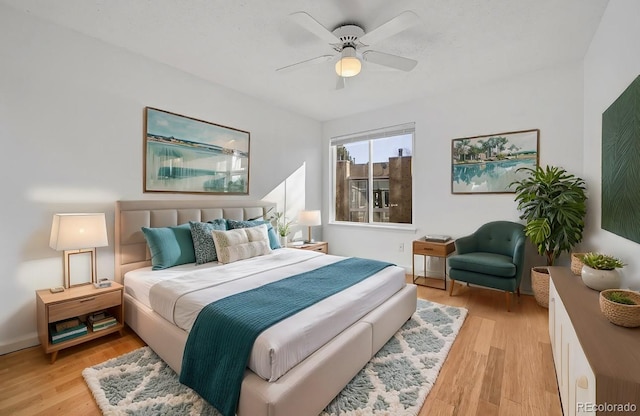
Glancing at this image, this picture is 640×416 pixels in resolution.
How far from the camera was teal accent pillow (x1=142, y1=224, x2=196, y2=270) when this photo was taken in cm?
270

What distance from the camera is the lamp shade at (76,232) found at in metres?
2.20

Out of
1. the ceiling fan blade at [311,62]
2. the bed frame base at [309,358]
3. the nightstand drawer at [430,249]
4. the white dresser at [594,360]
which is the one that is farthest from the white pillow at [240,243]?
the white dresser at [594,360]

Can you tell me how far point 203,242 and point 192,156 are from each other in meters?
1.14

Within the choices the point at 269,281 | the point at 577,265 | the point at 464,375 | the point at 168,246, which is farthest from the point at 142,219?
the point at 577,265

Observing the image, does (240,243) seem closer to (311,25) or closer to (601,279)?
(311,25)

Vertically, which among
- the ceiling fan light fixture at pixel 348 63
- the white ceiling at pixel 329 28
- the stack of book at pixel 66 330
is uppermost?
the white ceiling at pixel 329 28

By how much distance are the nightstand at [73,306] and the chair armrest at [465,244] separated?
3.66 m

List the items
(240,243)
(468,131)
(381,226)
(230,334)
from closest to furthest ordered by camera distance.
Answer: (230,334)
(240,243)
(468,131)
(381,226)

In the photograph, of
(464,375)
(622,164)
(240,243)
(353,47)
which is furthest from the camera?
(240,243)

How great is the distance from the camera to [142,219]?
9.32 ft

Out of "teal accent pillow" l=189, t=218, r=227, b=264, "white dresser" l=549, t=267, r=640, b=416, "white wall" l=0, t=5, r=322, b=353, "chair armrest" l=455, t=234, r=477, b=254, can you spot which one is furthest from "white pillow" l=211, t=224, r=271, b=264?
"white dresser" l=549, t=267, r=640, b=416

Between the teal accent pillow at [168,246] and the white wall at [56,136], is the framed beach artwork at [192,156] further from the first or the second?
the teal accent pillow at [168,246]

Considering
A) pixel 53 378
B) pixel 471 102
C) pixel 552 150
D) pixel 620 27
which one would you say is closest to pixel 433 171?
pixel 471 102

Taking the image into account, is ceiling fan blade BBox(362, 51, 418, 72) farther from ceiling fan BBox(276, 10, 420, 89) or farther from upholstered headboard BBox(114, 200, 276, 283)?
upholstered headboard BBox(114, 200, 276, 283)
